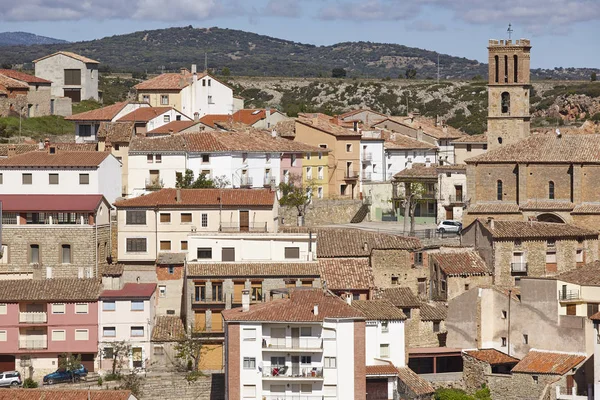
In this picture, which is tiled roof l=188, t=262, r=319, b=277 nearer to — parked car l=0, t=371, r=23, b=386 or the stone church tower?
parked car l=0, t=371, r=23, b=386

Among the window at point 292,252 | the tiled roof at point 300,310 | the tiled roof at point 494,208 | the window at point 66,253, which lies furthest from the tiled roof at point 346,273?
the tiled roof at point 494,208

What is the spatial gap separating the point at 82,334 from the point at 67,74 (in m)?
45.5

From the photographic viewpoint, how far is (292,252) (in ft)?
204

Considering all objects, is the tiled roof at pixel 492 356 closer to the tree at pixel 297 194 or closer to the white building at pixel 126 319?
the white building at pixel 126 319

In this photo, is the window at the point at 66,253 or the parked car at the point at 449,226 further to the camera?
the parked car at the point at 449,226

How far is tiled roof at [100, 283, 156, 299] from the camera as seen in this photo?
59.6 m

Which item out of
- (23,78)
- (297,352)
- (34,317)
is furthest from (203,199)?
(23,78)

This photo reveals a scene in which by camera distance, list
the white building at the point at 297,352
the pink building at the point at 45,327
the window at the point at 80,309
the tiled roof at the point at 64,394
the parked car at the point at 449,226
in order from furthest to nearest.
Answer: the parked car at the point at 449,226, the window at the point at 80,309, the pink building at the point at 45,327, the white building at the point at 297,352, the tiled roof at the point at 64,394

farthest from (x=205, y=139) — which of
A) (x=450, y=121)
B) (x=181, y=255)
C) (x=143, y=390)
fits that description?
(x=450, y=121)

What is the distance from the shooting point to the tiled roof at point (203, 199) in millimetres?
65125

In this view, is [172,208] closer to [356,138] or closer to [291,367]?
[291,367]

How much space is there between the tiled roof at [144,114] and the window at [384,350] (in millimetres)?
31794

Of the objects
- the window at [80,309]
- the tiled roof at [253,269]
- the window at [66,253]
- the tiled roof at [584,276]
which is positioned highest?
the window at [66,253]

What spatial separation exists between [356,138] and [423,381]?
35350mm
